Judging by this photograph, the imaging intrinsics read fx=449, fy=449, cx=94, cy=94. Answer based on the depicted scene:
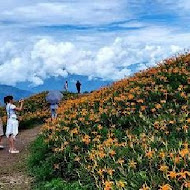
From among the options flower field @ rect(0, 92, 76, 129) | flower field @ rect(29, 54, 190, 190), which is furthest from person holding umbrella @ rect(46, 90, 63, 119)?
flower field @ rect(0, 92, 76, 129)

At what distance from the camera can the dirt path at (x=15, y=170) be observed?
999 cm

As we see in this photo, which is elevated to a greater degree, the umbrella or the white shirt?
the umbrella

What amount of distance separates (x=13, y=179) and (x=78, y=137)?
6.03 feet

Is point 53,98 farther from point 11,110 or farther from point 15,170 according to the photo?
point 15,170

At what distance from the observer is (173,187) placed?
5742mm

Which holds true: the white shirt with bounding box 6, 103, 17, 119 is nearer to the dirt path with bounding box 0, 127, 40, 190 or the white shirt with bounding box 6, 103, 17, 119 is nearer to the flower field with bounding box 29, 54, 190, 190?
the dirt path with bounding box 0, 127, 40, 190

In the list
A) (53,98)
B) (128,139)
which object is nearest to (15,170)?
(128,139)

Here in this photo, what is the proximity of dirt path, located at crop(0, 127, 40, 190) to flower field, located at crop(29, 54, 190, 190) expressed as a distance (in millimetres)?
312

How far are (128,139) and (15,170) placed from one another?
144 inches

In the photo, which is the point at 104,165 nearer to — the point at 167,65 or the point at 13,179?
the point at 13,179

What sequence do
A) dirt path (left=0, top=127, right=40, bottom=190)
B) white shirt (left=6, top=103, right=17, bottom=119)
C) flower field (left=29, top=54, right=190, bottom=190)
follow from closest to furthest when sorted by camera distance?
flower field (left=29, top=54, right=190, bottom=190) → dirt path (left=0, top=127, right=40, bottom=190) → white shirt (left=6, top=103, right=17, bottom=119)

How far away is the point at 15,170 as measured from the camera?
37.5 ft

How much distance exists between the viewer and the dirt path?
393 inches

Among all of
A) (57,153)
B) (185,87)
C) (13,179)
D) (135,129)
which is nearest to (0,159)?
(13,179)
